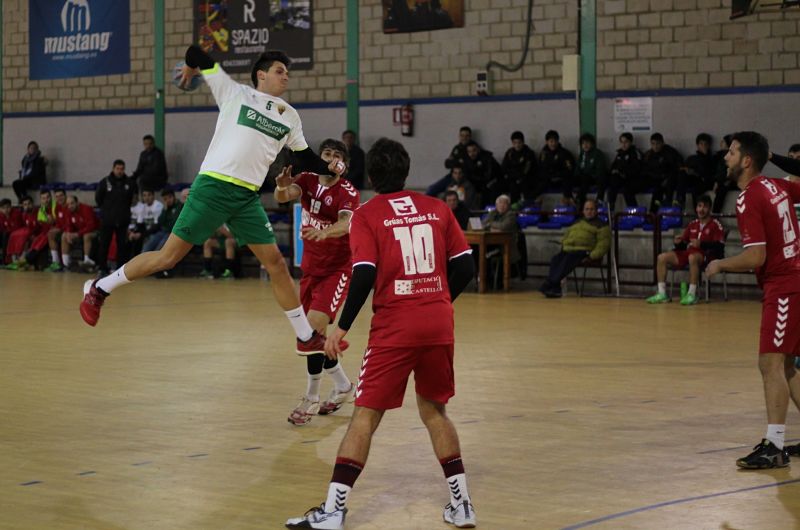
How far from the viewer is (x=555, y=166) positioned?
20.8 metres

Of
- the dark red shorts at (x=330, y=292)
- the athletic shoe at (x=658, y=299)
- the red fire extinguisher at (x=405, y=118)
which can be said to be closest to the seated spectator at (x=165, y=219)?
the red fire extinguisher at (x=405, y=118)

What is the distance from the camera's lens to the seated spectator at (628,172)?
20078 millimetres

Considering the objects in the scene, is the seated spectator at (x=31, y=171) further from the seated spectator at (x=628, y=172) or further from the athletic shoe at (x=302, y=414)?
the athletic shoe at (x=302, y=414)

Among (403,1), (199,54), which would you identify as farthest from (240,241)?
(403,1)

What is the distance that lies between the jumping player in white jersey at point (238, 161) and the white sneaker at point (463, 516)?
9.62 ft

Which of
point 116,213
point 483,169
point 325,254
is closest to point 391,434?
point 325,254

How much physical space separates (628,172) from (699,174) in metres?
1.18

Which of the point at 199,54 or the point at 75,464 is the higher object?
the point at 199,54

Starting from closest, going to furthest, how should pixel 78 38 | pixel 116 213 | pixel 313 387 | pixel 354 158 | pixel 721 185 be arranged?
1. pixel 313 387
2. pixel 721 185
3. pixel 354 158
4. pixel 116 213
5. pixel 78 38

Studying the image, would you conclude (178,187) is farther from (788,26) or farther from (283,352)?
(283,352)

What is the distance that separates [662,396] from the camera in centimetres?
928

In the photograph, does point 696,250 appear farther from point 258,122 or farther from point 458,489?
point 458,489

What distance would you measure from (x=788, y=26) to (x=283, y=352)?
11.2m

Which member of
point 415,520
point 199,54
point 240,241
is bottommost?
point 415,520
